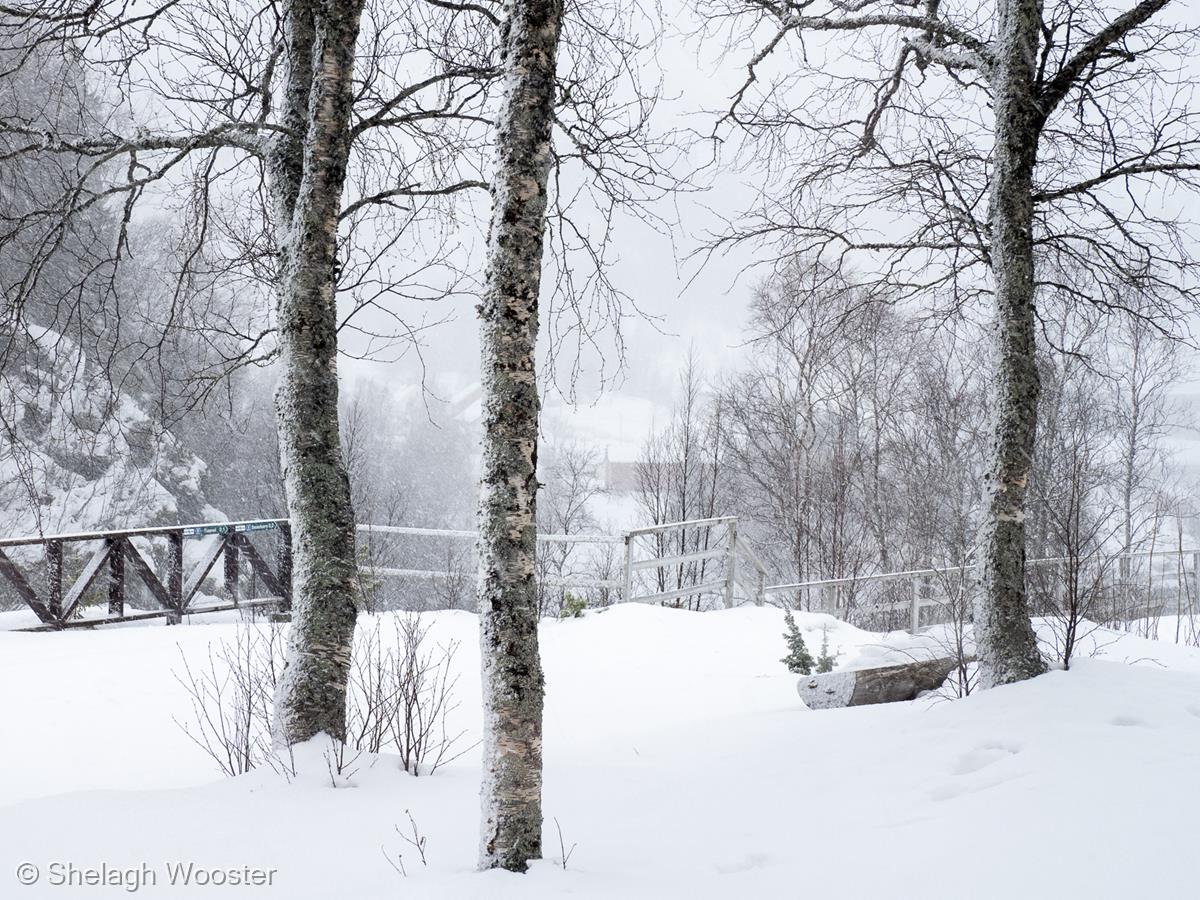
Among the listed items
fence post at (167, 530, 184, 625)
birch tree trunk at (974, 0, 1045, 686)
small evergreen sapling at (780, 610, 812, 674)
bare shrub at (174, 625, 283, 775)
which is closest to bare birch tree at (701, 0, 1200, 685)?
birch tree trunk at (974, 0, 1045, 686)

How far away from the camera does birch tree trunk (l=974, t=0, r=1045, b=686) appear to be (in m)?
4.59

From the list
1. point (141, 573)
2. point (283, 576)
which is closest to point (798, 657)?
point (283, 576)

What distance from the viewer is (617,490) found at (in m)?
31.3

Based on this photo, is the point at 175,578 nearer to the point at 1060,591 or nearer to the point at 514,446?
the point at 514,446

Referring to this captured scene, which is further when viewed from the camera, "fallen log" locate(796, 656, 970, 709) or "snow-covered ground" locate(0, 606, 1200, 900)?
"fallen log" locate(796, 656, 970, 709)

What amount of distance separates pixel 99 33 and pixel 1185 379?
71.0ft

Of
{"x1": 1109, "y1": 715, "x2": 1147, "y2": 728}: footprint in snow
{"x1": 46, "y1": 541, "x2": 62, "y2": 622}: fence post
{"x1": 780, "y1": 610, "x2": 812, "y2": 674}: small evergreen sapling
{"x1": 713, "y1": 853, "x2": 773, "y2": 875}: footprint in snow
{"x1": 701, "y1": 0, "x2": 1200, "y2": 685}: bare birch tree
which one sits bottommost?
{"x1": 713, "y1": 853, "x2": 773, "y2": 875}: footprint in snow

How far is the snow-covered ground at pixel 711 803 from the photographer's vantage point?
98.3 inches

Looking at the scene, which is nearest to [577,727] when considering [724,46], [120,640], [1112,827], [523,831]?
[523,831]

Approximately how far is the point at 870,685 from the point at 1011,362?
210cm

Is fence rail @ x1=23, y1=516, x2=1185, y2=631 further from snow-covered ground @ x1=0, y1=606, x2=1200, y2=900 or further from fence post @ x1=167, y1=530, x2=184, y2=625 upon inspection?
snow-covered ground @ x1=0, y1=606, x2=1200, y2=900

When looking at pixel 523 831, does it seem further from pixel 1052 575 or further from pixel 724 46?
pixel 1052 575

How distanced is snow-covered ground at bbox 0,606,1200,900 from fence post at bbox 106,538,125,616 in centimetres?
269

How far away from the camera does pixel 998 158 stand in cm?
495
